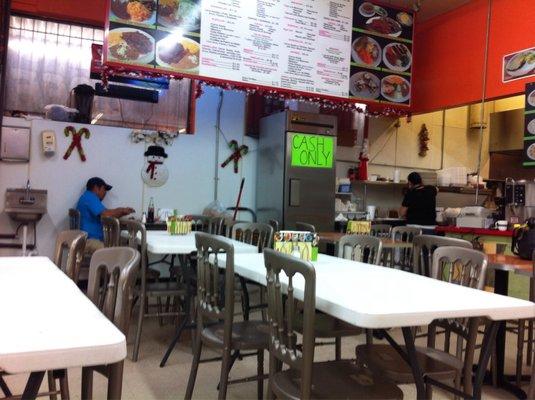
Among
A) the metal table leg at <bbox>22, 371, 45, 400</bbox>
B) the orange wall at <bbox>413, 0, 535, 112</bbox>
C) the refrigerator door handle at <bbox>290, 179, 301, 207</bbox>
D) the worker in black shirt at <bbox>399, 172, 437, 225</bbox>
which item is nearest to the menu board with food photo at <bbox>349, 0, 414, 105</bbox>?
the orange wall at <bbox>413, 0, 535, 112</bbox>

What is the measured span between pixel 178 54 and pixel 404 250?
117 inches

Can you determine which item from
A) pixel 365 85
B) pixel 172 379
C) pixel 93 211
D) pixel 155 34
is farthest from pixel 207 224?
pixel 365 85

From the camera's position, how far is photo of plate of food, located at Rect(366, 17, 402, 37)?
590 centimetres

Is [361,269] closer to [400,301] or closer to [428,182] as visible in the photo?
[400,301]

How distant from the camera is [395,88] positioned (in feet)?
20.1

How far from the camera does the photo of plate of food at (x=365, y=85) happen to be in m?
5.81

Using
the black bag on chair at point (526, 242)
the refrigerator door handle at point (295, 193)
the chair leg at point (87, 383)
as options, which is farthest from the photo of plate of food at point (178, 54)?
the chair leg at point (87, 383)

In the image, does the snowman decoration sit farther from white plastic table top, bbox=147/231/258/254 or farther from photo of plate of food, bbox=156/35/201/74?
white plastic table top, bbox=147/231/258/254

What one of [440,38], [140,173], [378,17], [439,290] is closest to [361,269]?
[439,290]

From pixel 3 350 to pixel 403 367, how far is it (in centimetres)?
162

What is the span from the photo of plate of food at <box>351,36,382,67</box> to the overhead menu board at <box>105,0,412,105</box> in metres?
0.02

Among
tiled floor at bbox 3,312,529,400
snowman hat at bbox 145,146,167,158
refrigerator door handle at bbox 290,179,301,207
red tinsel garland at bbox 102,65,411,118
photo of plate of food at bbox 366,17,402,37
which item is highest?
photo of plate of food at bbox 366,17,402,37

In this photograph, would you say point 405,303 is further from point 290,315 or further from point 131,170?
point 131,170

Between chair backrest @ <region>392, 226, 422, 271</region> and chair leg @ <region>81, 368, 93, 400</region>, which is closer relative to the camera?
chair leg @ <region>81, 368, 93, 400</region>
